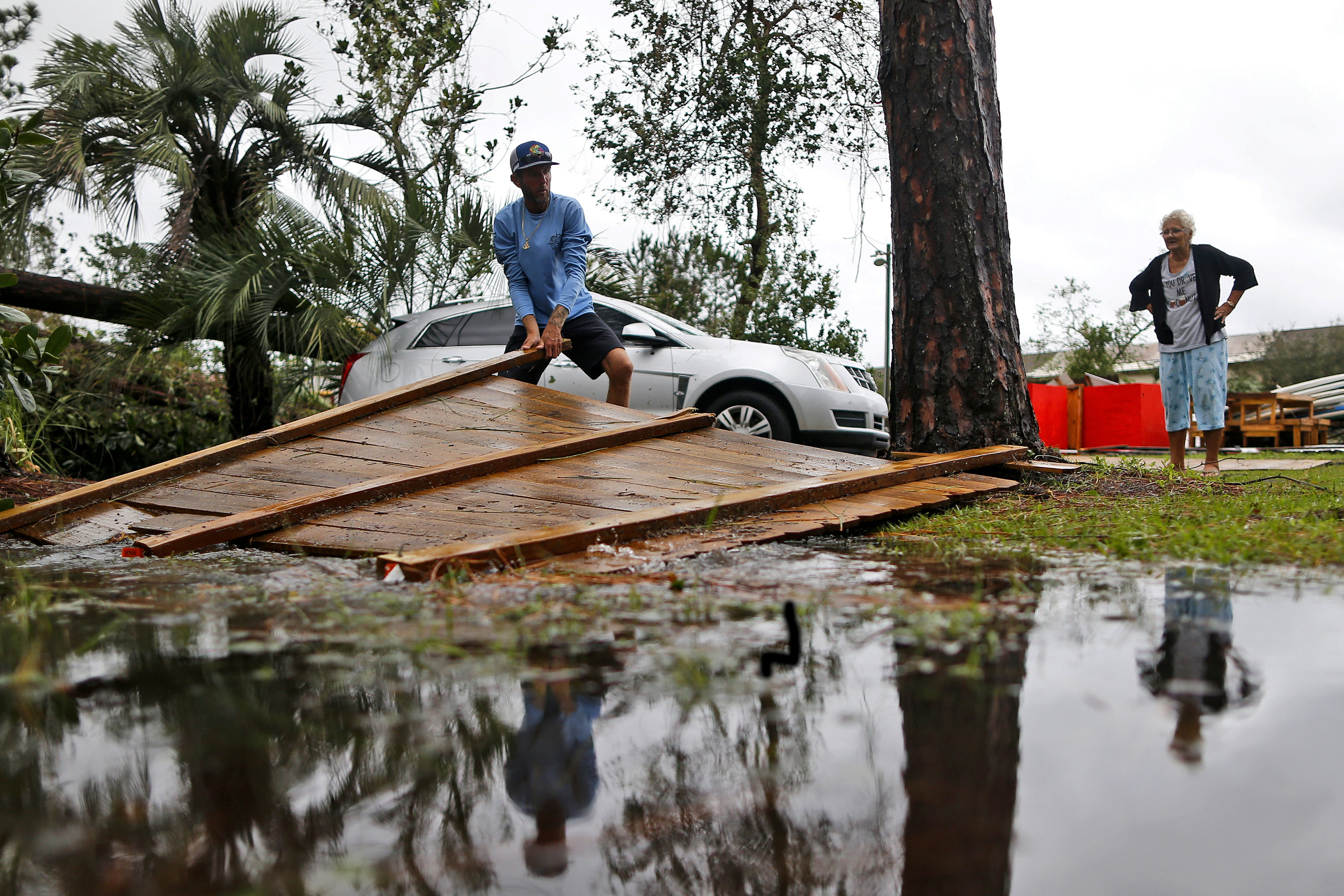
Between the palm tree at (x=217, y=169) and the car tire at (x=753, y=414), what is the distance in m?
3.49

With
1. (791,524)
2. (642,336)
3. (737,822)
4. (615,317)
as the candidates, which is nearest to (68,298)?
(615,317)

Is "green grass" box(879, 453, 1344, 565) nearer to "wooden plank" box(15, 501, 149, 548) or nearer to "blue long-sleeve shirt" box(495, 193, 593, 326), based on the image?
"blue long-sleeve shirt" box(495, 193, 593, 326)

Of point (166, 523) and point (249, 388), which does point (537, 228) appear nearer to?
point (166, 523)

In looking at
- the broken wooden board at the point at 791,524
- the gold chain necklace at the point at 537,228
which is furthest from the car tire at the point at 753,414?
the broken wooden board at the point at 791,524

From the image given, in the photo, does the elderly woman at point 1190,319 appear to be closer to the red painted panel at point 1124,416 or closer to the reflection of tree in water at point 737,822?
the reflection of tree in water at point 737,822

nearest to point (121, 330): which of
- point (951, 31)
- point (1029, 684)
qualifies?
point (951, 31)

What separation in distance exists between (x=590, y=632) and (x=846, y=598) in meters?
0.65

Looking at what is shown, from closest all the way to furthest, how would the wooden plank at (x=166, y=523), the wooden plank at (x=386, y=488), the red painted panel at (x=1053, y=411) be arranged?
1. the wooden plank at (x=386, y=488)
2. the wooden plank at (x=166, y=523)
3. the red painted panel at (x=1053, y=411)

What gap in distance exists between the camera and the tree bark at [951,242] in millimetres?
5273

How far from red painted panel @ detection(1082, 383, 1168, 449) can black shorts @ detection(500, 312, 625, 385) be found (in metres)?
11.7

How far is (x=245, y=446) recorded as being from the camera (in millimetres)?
4664

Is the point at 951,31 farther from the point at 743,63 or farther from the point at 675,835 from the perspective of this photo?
the point at 743,63

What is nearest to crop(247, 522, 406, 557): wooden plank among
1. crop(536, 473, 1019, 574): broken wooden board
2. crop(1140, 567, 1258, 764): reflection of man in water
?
crop(536, 473, 1019, 574): broken wooden board

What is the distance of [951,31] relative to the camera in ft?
17.6
